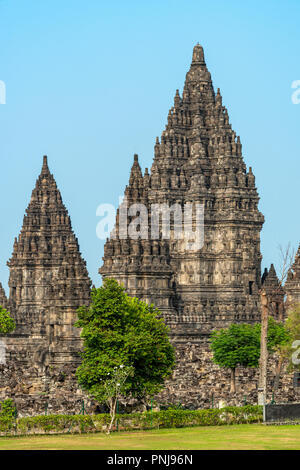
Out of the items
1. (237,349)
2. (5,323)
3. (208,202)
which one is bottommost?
(237,349)

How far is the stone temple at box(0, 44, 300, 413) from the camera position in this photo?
418 ft

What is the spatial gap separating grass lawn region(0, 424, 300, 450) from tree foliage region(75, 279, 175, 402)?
269 inches

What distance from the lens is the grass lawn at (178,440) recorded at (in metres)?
76.8

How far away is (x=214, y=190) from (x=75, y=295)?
41.3m

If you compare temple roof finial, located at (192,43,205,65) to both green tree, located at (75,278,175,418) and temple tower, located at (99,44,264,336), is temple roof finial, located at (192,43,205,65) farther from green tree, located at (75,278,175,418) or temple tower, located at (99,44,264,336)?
green tree, located at (75,278,175,418)

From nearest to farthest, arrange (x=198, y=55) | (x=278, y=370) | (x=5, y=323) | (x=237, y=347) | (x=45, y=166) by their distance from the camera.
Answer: (x=278, y=370), (x=237, y=347), (x=5, y=323), (x=198, y=55), (x=45, y=166)

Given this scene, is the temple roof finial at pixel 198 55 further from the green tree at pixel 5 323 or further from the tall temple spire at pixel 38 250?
the green tree at pixel 5 323

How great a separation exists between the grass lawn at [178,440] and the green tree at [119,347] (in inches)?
265

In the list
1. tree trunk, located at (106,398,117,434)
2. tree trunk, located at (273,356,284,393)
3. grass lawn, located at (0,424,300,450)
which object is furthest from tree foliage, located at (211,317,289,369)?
grass lawn, located at (0,424,300,450)

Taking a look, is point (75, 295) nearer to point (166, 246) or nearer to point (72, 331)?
point (72, 331)

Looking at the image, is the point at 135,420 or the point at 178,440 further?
the point at 135,420

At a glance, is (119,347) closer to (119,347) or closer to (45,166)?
(119,347)

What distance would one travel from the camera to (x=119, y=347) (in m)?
94.7

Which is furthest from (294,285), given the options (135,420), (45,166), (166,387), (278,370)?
(135,420)
